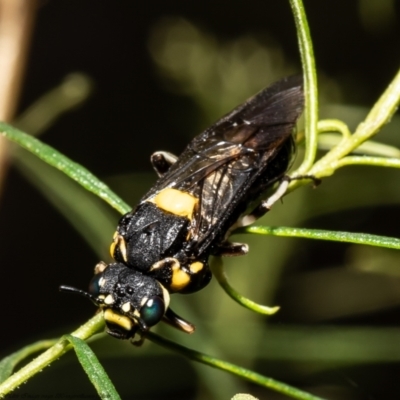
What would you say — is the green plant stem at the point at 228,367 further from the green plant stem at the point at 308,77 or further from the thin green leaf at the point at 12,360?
the green plant stem at the point at 308,77

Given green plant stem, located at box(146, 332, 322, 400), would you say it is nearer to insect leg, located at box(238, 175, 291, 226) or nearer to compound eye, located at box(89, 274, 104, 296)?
compound eye, located at box(89, 274, 104, 296)

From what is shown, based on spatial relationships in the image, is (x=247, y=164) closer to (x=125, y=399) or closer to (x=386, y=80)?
(x=125, y=399)

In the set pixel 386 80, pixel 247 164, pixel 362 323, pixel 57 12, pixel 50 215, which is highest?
pixel 57 12

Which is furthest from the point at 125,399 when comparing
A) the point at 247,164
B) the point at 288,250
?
the point at 247,164

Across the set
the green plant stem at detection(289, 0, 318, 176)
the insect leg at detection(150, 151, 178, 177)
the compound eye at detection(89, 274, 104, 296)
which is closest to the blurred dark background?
the insect leg at detection(150, 151, 178, 177)

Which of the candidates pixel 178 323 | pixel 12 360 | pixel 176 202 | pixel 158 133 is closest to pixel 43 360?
pixel 12 360

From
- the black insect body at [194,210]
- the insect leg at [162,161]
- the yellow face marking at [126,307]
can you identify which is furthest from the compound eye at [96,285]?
the insect leg at [162,161]
